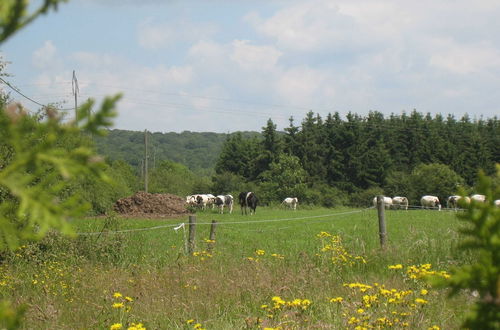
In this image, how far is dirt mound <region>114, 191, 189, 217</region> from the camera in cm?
3609

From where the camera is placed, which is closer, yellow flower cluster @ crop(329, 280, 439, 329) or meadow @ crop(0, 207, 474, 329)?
yellow flower cluster @ crop(329, 280, 439, 329)

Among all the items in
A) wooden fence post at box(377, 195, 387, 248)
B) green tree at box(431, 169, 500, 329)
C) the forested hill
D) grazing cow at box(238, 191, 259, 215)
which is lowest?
grazing cow at box(238, 191, 259, 215)

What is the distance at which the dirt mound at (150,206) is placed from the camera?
36094 millimetres

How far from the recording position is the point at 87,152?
1.66 m

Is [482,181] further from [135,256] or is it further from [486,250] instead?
[135,256]

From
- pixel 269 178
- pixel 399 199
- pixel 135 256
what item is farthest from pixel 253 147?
pixel 135 256

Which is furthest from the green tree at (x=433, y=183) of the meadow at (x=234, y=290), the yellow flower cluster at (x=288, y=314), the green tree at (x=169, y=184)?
the yellow flower cluster at (x=288, y=314)

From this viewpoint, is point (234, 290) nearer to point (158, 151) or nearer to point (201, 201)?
point (201, 201)

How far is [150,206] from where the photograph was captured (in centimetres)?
3678

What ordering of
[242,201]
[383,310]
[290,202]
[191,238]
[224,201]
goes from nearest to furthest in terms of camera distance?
[383,310] → [191,238] → [242,201] → [224,201] → [290,202]

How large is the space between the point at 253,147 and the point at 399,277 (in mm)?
80521

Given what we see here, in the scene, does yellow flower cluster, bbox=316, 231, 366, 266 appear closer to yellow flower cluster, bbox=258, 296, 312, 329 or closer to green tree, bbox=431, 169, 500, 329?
yellow flower cluster, bbox=258, 296, 312, 329

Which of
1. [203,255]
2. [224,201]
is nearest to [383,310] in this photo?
[203,255]

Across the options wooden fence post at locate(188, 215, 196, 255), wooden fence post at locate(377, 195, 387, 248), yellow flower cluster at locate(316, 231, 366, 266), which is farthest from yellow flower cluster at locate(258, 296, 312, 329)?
wooden fence post at locate(377, 195, 387, 248)
